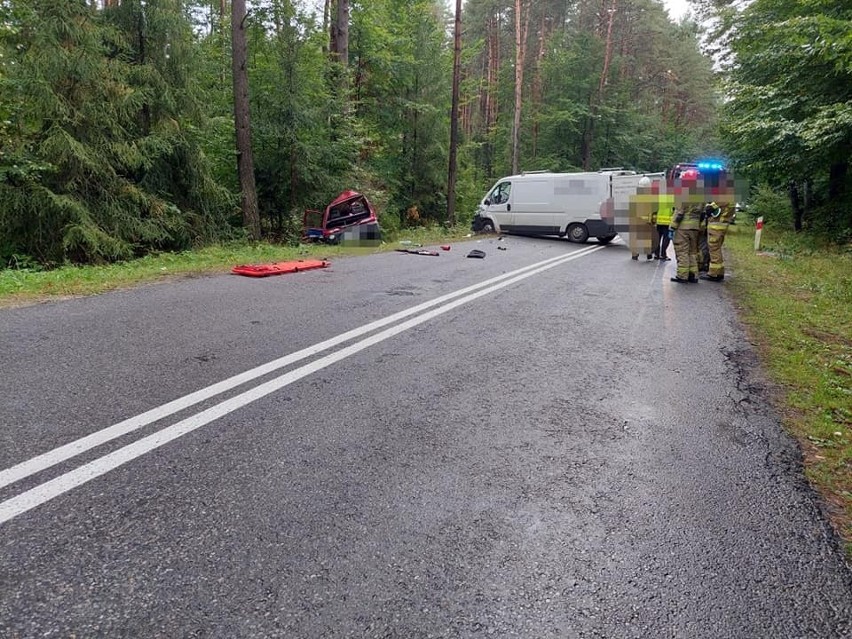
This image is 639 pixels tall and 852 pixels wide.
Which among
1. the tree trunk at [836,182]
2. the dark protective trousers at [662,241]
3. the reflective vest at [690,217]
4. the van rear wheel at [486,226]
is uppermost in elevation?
the tree trunk at [836,182]

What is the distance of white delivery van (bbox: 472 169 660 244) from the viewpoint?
1603 cm

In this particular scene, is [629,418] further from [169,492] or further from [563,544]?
[169,492]

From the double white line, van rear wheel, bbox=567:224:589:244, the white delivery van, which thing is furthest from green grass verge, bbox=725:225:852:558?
van rear wheel, bbox=567:224:589:244

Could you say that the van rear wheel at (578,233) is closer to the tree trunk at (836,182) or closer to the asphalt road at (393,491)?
the tree trunk at (836,182)

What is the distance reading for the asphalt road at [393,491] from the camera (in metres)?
1.74

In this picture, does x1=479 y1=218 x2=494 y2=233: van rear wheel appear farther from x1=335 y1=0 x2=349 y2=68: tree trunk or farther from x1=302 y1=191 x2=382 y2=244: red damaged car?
x1=335 y1=0 x2=349 y2=68: tree trunk

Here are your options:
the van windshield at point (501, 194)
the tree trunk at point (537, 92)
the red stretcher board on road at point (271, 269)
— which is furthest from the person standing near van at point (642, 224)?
the tree trunk at point (537, 92)

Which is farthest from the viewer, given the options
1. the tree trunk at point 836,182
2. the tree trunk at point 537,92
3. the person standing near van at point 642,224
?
the tree trunk at point 537,92

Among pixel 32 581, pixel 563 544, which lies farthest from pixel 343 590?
pixel 32 581

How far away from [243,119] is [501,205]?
9045mm

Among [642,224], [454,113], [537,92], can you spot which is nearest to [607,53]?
[537,92]

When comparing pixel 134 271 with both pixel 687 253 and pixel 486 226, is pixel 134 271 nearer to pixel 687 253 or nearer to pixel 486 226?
pixel 687 253

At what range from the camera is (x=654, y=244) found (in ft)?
41.0

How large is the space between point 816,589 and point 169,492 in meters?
2.55
